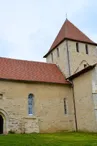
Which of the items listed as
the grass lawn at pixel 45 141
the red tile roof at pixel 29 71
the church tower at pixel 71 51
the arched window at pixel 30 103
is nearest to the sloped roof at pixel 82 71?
the red tile roof at pixel 29 71

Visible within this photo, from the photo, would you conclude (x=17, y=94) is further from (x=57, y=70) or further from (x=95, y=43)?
(x=95, y=43)

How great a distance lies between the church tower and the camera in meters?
25.9

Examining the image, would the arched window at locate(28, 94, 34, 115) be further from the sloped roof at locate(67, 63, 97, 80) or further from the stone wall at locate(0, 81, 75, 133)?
the sloped roof at locate(67, 63, 97, 80)

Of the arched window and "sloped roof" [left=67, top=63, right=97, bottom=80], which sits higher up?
Answer: "sloped roof" [left=67, top=63, right=97, bottom=80]

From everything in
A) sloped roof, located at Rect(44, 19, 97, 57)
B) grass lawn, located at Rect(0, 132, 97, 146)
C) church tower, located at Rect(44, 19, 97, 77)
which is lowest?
grass lawn, located at Rect(0, 132, 97, 146)

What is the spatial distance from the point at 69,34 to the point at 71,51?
8.17 ft

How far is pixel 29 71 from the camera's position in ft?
78.2

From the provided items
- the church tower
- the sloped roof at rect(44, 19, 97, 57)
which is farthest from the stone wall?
the sloped roof at rect(44, 19, 97, 57)

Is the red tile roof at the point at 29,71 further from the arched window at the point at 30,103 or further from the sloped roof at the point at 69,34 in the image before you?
the sloped roof at the point at 69,34

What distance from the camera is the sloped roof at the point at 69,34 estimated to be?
89.6ft

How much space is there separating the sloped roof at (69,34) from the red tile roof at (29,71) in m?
3.66

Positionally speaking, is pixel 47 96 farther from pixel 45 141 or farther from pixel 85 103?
pixel 45 141

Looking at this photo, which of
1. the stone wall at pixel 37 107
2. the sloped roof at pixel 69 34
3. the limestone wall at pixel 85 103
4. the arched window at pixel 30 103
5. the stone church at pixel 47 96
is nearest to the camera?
the limestone wall at pixel 85 103

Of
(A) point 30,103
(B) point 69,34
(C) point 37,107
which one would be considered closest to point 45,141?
(C) point 37,107
